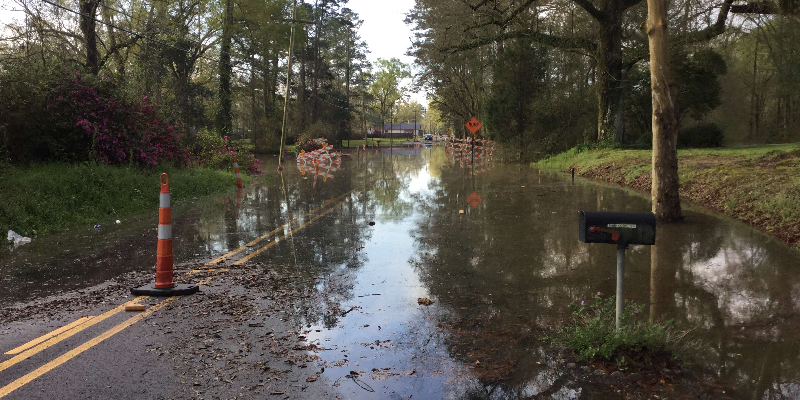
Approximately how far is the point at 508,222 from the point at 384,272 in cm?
457

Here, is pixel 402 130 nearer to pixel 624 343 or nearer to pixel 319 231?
pixel 319 231

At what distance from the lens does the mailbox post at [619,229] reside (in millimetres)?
4305

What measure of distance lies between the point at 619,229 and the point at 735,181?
34.8 ft

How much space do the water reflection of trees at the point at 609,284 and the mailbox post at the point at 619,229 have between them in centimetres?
103

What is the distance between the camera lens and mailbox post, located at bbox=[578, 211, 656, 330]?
14.1 ft

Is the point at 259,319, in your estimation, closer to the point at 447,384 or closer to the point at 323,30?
the point at 447,384

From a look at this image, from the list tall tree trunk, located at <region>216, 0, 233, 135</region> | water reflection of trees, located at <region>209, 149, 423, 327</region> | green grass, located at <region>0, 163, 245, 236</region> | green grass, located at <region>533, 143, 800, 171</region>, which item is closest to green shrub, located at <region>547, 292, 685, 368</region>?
water reflection of trees, located at <region>209, 149, 423, 327</region>

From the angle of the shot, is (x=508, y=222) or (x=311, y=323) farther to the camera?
(x=508, y=222)

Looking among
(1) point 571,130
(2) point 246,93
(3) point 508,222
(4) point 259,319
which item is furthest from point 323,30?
(4) point 259,319

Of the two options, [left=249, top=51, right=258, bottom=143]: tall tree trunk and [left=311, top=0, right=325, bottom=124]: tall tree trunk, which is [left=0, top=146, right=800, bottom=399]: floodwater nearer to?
[left=249, top=51, right=258, bottom=143]: tall tree trunk

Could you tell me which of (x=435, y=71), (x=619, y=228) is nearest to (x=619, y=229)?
(x=619, y=228)

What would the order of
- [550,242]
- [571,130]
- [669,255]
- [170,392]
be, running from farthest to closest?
[571,130], [550,242], [669,255], [170,392]

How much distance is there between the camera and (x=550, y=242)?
9.18m

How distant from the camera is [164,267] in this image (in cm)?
634
